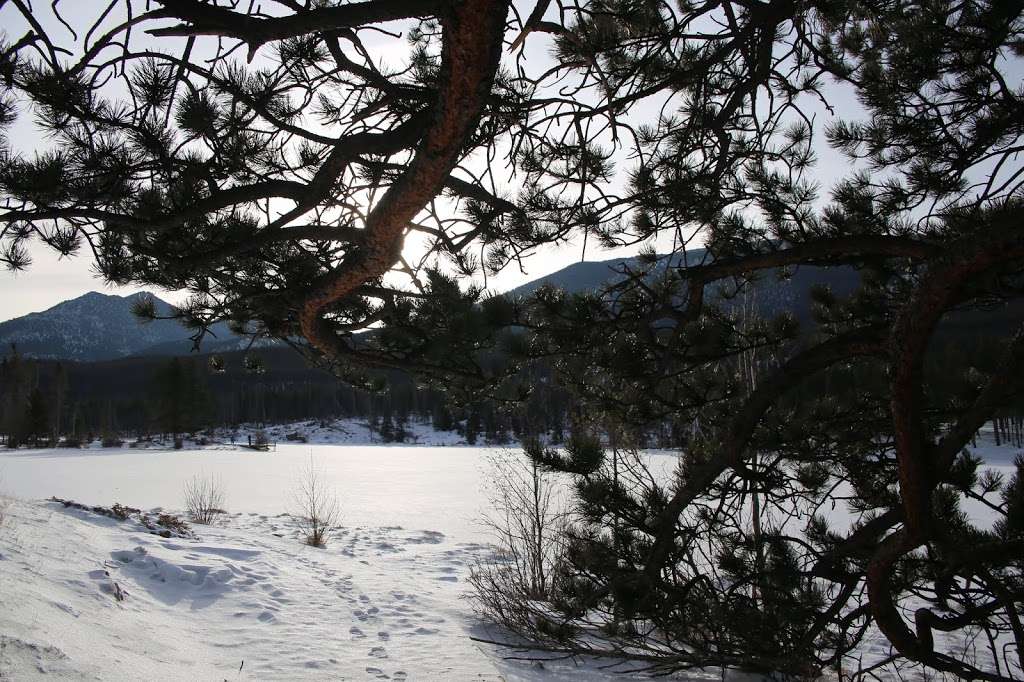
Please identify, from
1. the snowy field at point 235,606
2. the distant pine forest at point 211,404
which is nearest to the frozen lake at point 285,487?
the snowy field at point 235,606

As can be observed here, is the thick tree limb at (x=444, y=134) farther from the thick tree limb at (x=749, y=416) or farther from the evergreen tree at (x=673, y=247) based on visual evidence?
the thick tree limb at (x=749, y=416)

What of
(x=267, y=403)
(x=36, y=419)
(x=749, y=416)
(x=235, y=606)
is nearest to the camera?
(x=749, y=416)

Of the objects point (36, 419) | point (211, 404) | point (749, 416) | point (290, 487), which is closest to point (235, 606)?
point (749, 416)

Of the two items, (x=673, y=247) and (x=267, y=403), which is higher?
(x=673, y=247)

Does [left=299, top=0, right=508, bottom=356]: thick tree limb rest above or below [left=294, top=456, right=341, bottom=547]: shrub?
above

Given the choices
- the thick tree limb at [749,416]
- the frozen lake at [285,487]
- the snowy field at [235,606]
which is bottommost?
the frozen lake at [285,487]

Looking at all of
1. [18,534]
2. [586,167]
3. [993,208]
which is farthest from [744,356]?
[18,534]

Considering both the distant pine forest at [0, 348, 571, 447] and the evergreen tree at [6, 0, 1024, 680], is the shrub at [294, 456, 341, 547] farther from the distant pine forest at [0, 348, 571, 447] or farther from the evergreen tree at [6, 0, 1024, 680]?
the evergreen tree at [6, 0, 1024, 680]

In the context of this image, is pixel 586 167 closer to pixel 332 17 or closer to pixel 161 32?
pixel 332 17

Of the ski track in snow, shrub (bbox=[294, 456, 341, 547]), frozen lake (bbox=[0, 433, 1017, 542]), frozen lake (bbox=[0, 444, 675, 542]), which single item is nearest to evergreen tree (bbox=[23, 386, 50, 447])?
frozen lake (bbox=[0, 444, 675, 542])

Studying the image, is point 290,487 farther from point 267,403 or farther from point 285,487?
point 267,403

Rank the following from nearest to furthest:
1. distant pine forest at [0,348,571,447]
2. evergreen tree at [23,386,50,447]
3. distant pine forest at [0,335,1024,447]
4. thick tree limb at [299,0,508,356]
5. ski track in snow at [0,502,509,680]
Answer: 1. thick tree limb at [299,0,508,356]
2. ski track in snow at [0,502,509,680]
3. distant pine forest at [0,335,1024,447]
4. distant pine forest at [0,348,571,447]
5. evergreen tree at [23,386,50,447]

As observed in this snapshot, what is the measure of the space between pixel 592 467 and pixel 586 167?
128cm

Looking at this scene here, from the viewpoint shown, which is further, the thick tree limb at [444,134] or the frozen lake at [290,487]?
the frozen lake at [290,487]
